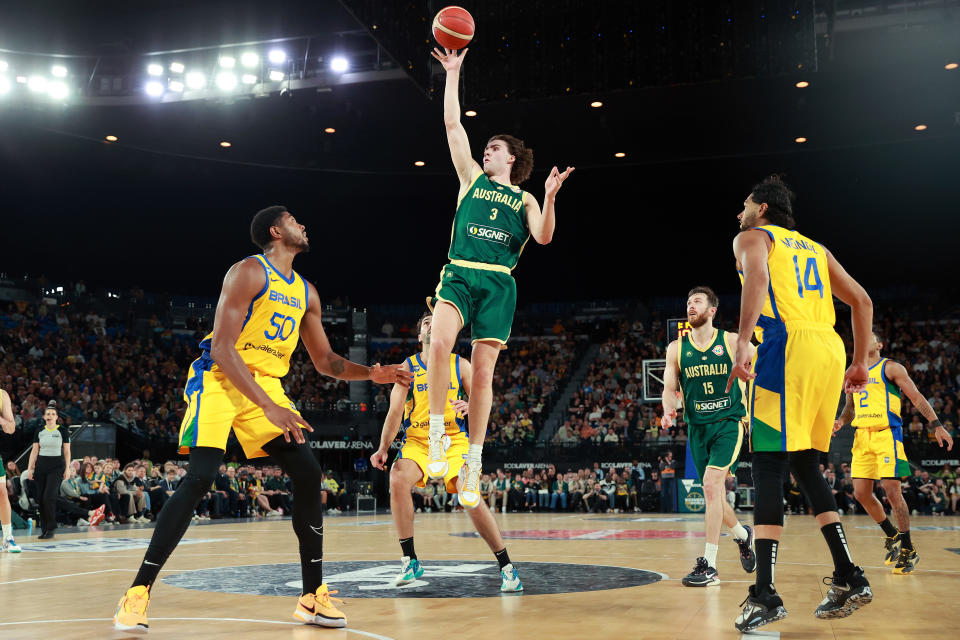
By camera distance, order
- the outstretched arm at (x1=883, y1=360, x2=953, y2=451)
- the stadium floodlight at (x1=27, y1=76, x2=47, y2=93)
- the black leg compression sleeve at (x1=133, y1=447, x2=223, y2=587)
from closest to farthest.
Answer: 1. the black leg compression sleeve at (x1=133, y1=447, x2=223, y2=587)
2. the outstretched arm at (x1=883, y1=360, x2=953, y2=451)
3. the stadium floodlight at (x1=27, y1=76, x2=47, y2=93)

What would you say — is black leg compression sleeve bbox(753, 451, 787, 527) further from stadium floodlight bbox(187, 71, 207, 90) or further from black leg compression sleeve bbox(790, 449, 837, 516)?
stadium floodlight bbox(187, 71, 207, 90)

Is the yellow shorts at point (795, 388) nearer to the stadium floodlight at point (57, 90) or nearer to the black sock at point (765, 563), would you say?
the black sock at point (765, 563)

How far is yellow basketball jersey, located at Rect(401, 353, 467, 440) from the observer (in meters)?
6.54

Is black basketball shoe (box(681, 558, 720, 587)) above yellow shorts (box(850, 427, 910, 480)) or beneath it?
beneath

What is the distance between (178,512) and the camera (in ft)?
14.1

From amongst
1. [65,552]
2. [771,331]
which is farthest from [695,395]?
[65,552]

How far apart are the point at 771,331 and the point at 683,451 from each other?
1848 centimetres

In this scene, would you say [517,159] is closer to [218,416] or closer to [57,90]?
[218,416]

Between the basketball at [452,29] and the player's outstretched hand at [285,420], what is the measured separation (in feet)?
8.43

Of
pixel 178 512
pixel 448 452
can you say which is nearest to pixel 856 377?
pixel 448 452

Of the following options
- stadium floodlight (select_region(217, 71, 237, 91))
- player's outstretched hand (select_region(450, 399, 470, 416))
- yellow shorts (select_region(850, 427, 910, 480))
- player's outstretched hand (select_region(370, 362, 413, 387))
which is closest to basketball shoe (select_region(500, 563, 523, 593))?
player's outstretched hand (select_region(450, 399, 470, 416))

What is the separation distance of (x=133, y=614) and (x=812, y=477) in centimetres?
344

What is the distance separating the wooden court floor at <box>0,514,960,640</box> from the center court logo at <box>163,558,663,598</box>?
16mm

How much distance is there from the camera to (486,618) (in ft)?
14.4
